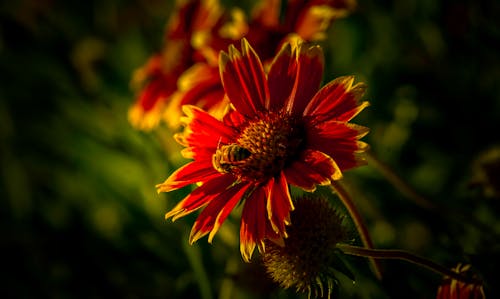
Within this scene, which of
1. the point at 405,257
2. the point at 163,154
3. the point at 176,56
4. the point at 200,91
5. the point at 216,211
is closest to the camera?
the point at 405,257

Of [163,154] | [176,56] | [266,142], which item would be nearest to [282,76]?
[266,142]

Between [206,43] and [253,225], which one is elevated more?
[206,43]

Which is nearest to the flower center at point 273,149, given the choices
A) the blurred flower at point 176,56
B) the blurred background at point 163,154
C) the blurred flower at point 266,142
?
the blurred flower at point 266,142

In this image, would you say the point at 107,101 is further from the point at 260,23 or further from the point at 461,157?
the point at 461,157

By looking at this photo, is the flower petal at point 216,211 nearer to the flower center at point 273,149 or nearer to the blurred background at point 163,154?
the flower center at point 273,149

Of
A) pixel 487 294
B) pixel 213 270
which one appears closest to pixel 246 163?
pixel 487 294

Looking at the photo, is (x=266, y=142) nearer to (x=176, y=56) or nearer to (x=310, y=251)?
(x=310, y=251)
